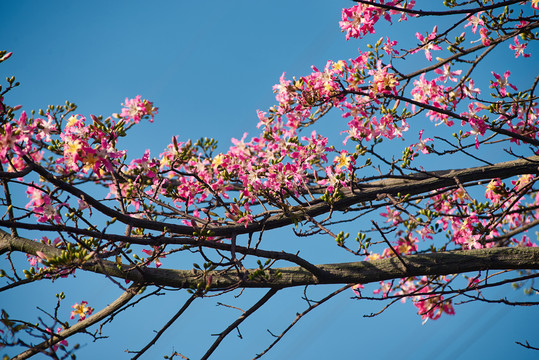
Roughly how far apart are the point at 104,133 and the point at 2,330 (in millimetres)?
1281

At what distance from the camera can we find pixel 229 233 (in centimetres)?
300

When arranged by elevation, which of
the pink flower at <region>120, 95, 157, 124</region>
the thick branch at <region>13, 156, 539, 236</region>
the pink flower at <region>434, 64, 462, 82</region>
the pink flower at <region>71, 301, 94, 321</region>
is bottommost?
the thick branch at <region>13, 156, 539, 236</region>

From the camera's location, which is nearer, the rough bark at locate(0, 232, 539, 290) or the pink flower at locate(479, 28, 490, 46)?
the rough bark at locate(0, 232, 539, 290)

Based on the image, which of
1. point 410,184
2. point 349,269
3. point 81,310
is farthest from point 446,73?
point 81,310

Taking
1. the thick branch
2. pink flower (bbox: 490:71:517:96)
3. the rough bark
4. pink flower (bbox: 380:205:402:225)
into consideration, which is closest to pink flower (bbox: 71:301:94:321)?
the rough bark

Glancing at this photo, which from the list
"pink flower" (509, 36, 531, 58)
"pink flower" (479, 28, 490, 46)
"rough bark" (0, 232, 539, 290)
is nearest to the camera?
"rough bark" (0, 232, 539, 290)

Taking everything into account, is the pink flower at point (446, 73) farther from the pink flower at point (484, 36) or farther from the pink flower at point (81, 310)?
the pink flower at point (81, 310)

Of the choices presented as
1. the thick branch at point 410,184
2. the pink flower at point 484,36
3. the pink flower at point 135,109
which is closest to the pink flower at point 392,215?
the thick branch at point 410,184

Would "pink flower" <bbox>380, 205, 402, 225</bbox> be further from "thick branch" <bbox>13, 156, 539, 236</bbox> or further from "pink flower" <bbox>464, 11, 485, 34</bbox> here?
"pink flower" <bbox>464, 11, 485, 34</bbox>

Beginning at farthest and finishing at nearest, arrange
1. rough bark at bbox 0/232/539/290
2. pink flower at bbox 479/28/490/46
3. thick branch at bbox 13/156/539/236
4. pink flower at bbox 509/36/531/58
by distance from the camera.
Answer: pink flower at bbox 509/36/531/58 < pink flower at bbox 479/28/490/46 < thick branch at bbox 13/156/539/236 < rough bark at bbox 0/232/539/290

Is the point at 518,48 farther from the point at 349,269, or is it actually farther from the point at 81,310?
the point at 81,310

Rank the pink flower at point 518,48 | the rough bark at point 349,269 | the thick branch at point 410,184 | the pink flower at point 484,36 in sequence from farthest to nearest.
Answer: the pink flower at point 518,48 < the pink flower at point 484,36 < the thick branch at point 410,184 < the rough bark at point 349,269

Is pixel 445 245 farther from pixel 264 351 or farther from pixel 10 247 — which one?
pixel 10 247

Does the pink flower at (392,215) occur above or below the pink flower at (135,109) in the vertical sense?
below
